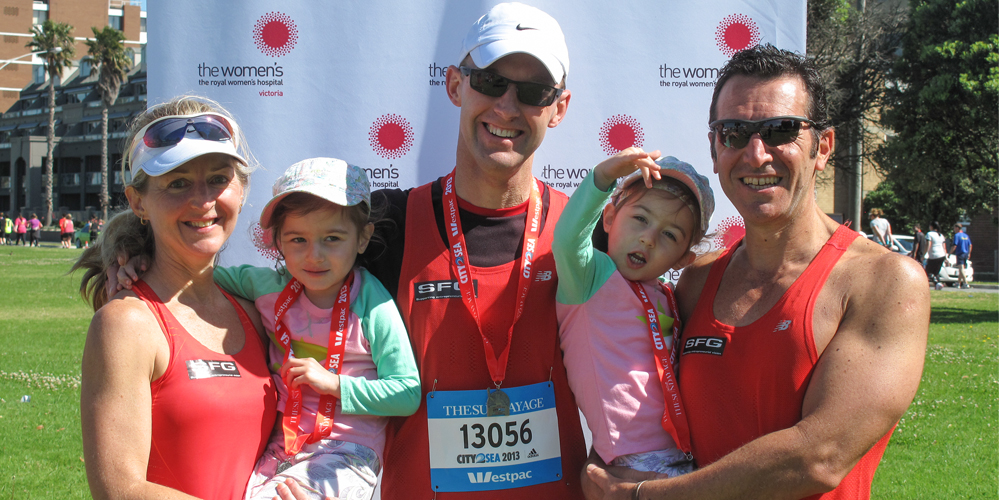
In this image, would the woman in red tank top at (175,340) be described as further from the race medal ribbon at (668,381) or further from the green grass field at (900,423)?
the green grass field at (900,423)

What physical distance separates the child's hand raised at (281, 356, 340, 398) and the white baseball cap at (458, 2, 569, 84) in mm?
1254

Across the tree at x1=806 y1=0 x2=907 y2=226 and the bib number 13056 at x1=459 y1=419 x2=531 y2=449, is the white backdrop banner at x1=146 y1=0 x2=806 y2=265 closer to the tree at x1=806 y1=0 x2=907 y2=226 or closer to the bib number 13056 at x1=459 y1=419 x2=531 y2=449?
the bib number 13056 at x1=459 y1=419 x2=531 y2=449

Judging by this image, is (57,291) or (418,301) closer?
(418,301)

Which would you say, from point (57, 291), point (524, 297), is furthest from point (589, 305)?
point (57, 291)

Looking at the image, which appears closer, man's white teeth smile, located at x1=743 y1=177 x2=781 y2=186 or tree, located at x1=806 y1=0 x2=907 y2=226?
man's white teeth smile, located at x1=743 y1=177 x2=781 y2=186

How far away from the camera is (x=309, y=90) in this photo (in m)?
4.42

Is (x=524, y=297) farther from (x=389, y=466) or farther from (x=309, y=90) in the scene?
(x=309, y=90)

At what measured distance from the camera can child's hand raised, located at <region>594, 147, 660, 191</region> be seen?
239 centimetres

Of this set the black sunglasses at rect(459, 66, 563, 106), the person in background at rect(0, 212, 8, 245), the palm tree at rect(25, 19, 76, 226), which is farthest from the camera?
the palm tree at rect(25, 19, 76, 226)

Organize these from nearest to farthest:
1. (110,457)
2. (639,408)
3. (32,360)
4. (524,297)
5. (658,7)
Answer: (110,457) → (639,408) → (524,297) → (658,7) → (32,360)

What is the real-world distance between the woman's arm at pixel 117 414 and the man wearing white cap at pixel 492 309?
910mm

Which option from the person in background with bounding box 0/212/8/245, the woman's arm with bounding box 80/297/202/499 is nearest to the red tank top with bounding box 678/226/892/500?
the woman's arm with bounding box 80/297/202/499

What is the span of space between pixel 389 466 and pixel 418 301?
645 mm

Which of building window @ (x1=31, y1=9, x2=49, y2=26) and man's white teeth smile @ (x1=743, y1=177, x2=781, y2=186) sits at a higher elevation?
building window @ (x1=31, y1=9, x2=49, y2=26)
